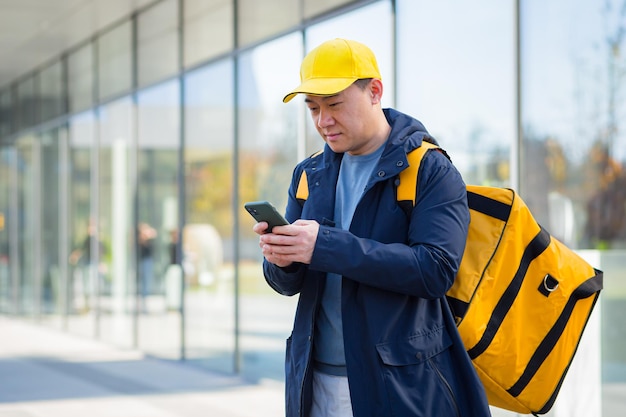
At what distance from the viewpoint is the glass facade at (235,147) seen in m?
5.95

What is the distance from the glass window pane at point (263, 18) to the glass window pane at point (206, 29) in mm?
281

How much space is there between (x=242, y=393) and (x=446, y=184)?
278 inches

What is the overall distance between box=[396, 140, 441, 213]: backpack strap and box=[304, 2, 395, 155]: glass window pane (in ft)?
16.5

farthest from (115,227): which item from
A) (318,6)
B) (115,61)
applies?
(318,6)

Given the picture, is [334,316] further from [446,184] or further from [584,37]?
[584,37]

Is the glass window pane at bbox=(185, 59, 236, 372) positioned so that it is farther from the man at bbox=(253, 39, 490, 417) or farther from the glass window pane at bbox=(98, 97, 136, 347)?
the man at bbox=(253, 39, 490, 417)

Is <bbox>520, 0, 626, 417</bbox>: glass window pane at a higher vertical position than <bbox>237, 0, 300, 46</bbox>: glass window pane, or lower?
lower

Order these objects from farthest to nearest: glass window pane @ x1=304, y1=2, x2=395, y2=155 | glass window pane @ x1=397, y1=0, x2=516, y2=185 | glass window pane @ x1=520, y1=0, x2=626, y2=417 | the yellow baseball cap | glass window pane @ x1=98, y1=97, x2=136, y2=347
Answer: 1. glass window pane @ x1=98, y1=97, x2=136, y2=347
2. glass window pane @ x1=304, y1=2, x2=395, y2=155
3. glass window pane @ x1=397, y1=0, x2=516, y2=185
4. glass window pane @ x1=520, y1=0, x2=626, y2=417
5. the yellow baseball cap

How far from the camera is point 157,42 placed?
1259 centimetres

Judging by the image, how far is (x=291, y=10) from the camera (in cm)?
946

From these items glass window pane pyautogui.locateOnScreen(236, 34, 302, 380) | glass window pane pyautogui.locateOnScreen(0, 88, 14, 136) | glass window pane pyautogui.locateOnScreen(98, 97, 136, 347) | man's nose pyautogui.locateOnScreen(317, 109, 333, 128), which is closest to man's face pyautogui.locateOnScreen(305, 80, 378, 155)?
man's nose pyautogui.locateOnScreen(317, 109, 333, 128)

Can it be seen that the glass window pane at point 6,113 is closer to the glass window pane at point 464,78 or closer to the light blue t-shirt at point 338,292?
the glass window pane at point 464,78

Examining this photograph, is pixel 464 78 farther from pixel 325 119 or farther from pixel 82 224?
pixel 82 224

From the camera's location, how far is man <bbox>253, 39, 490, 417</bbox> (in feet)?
8.27
